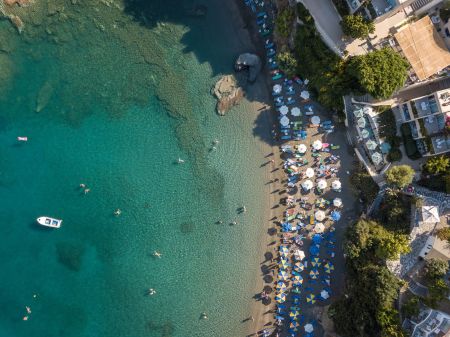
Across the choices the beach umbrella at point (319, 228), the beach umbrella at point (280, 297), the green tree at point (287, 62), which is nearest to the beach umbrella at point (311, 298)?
the beach umbrella at point (280, 297)

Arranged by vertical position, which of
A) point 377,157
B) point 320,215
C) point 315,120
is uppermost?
point 315,120

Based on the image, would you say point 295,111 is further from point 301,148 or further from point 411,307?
point 411,307

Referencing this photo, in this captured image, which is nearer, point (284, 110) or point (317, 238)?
point (317, 238)

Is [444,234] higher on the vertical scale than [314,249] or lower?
lower

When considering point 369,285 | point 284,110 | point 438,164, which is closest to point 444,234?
point 438,164

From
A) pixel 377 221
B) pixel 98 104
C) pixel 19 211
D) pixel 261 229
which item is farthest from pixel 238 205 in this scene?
pixel 19 211

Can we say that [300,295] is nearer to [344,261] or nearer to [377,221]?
[344,261]

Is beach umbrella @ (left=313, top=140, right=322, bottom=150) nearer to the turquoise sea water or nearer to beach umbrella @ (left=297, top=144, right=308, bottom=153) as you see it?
beach umbrella @ (left=297, top=144, right=308, bottom=153)

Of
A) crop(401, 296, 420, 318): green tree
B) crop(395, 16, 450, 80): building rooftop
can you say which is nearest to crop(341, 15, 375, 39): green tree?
crop(395, 16, 450, 80): building rooftop
